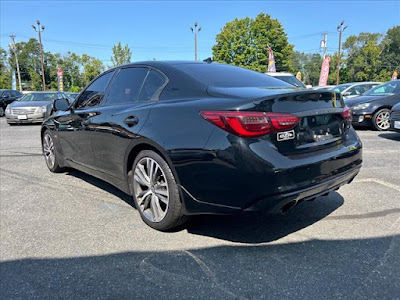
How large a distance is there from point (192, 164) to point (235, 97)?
1.96ft

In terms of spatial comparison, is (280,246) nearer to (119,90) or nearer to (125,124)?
(125,124)

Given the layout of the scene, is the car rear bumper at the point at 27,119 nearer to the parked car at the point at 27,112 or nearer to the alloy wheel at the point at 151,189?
the parked car at the point at 27,112

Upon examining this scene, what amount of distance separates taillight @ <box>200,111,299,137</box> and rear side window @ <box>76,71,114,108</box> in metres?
2.00

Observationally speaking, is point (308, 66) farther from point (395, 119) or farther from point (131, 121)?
point (131, 121)

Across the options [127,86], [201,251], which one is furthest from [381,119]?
[201,251]

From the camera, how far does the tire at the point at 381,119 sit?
937 cm

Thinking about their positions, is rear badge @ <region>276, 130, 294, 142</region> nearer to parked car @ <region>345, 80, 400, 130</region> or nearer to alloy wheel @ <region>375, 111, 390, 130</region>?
parked car @ <region>345, 80, 400, 130</region>

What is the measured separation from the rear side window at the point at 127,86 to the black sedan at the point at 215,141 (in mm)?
14

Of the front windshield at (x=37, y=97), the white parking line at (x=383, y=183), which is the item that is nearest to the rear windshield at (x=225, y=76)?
the white parking line at (x=383, y=183)

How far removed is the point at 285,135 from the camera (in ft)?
7.92

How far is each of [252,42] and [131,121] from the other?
5870 cm

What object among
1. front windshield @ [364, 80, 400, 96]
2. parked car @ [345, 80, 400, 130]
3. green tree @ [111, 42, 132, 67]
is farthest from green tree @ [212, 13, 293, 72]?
parked car @ [345, 80, 400, 130]

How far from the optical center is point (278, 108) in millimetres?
2436

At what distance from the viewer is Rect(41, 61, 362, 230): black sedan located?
235 cm
